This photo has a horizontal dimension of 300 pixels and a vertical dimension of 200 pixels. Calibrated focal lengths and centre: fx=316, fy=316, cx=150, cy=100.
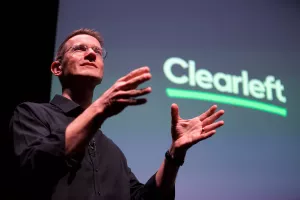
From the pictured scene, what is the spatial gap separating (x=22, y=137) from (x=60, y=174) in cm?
19

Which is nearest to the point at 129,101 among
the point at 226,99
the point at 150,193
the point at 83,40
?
the point at 150,193

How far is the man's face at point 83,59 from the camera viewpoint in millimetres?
1178

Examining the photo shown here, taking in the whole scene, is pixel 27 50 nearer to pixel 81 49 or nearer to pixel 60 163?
pixel 81 49

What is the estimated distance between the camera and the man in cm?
78

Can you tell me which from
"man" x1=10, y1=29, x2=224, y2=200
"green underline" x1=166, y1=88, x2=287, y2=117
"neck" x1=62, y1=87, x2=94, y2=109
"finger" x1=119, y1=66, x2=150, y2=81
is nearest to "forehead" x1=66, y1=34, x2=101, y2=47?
"man" x1=10, y1=29, x2=224, y2=200

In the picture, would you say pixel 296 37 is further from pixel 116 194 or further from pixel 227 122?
pixel 116 194

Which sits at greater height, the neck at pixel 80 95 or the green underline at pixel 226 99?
the green underline at pixel 226 99

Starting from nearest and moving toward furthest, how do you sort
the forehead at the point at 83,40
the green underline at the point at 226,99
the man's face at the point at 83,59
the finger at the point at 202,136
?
the finger at the point at 202,136 → the man's face at the point at 83,59 → the forehead at the point at 83,40 → the green underline at the point at 226,99

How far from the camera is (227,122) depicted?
209 cm

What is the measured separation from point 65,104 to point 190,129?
0.46 m

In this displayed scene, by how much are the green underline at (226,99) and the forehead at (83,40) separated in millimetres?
770

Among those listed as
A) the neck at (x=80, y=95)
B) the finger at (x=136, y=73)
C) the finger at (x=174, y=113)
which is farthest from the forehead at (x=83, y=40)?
the finger at (x=136, y=73)

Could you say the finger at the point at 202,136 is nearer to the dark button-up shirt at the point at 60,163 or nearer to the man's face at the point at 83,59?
the dark button-up shirt at the point at 60,163

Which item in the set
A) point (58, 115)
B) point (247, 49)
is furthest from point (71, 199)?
point (247, 49)
